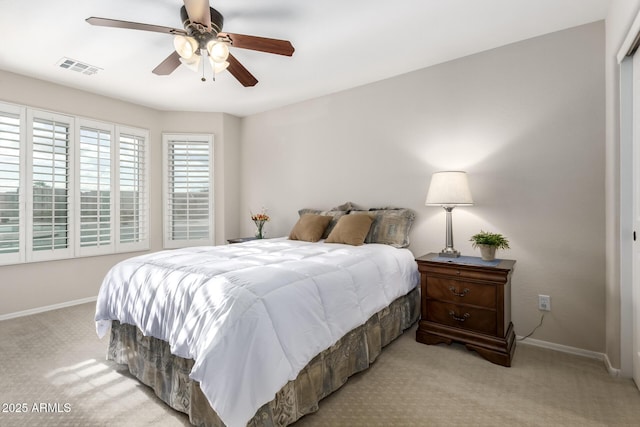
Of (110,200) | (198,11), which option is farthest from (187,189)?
(198,11)

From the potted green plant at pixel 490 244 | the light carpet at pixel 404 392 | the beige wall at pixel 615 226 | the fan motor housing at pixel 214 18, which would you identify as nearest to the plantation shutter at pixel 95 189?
the light carpet at pixel 404 392

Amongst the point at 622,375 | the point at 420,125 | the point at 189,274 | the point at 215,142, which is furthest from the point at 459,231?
the point at 215,142

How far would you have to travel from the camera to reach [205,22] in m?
2.04

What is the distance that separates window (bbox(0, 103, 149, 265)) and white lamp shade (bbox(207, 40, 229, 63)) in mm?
2868

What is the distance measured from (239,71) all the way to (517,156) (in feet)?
8.25

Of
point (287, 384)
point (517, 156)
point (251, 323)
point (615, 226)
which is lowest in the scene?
point (287, 384)

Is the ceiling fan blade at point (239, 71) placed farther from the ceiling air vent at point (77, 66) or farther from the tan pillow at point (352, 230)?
the ceiling air vent at point (77, 66)

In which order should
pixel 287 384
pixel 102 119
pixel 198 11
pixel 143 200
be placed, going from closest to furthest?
pixel 287 384 → pixel 198 11 → pixel 102 119 → pixel 143 200

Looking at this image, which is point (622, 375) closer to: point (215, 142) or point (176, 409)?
point (176, 409)

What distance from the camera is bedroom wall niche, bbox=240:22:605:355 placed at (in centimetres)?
253

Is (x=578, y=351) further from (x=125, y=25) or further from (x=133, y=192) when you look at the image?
(x=133, y=192)

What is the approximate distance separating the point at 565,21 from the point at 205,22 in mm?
2744

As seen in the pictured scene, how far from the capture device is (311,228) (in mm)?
3555

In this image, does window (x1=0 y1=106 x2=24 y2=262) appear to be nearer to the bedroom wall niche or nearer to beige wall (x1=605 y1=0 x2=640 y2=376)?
the bedroom wall niche
